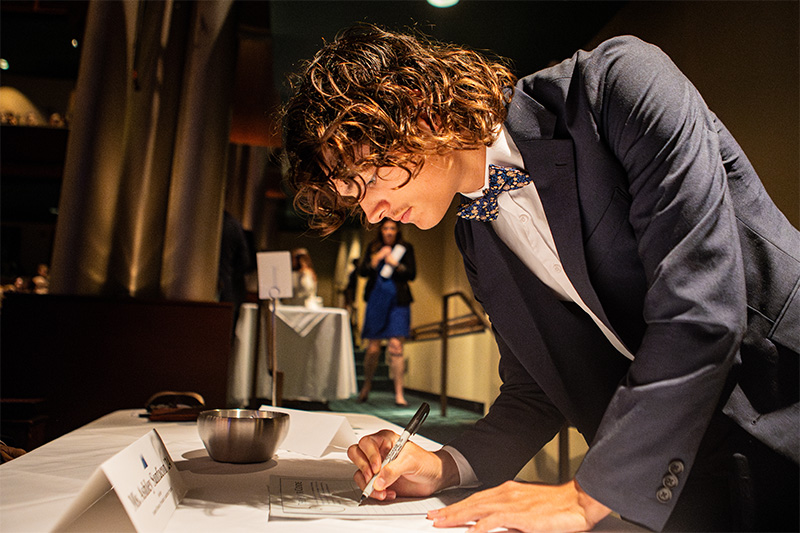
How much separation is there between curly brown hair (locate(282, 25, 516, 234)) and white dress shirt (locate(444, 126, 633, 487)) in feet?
0.17

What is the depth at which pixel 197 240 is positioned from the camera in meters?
3.46

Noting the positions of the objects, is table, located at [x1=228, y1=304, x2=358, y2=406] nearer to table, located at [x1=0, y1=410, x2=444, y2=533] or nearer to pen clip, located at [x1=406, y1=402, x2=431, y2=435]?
table, located at [x1=0, y1=410, x2=444, y2=533]

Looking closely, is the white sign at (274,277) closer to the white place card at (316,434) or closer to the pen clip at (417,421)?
the white place card at (316,434)

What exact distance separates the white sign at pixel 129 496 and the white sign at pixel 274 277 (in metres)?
1.52

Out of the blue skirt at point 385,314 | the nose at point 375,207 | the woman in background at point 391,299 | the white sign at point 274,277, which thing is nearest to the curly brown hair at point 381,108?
the nose at point 375,207

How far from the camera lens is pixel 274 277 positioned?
2.21 meters

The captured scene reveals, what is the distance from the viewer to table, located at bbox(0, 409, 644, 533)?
1.91 feet

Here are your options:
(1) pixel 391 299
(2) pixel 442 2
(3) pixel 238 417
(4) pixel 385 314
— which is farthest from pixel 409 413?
(3) pixel 238 417

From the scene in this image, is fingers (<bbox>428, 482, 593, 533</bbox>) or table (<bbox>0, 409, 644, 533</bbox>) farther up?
fingers (<bbox>428, 482, 593, 533</bbox>)

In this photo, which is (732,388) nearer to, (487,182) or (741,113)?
(487,182)

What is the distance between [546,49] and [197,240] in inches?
122

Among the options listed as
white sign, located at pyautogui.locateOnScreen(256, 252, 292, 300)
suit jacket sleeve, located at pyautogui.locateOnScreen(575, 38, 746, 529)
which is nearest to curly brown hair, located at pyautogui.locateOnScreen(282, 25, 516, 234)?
suit jacket sleeve, located at pyautogui.locateOnScreen(575, 38, 746, 529)

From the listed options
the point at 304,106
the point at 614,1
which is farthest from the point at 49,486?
the point at 614,1

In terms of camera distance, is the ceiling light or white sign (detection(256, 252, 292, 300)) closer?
white sign (detection(256, 252, 292, 300))
